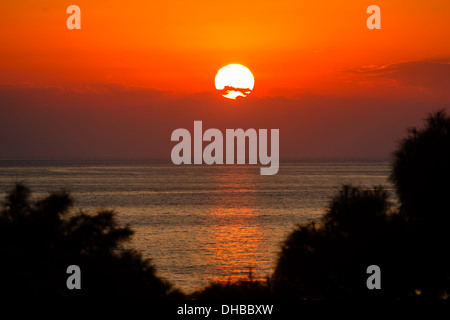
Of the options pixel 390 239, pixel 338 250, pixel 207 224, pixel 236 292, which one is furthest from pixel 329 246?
pixel 207 224

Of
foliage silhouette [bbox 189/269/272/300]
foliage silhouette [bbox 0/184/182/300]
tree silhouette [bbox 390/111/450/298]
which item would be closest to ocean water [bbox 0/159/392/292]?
tree silhouette [bbox 390/111/450/298]

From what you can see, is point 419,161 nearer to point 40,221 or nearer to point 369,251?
point 369,251

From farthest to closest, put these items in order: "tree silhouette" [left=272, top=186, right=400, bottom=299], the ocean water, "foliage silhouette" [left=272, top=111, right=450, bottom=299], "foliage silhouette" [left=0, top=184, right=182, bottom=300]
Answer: the ocean water
"tree silhouette" [left=272, top=186, right=400, bottom=299]
"foliage silhouette" [left=272, top=111, right=450, bottom=299]
"foliage silhouette" [left=0, top=184, right=182, bottom=300]

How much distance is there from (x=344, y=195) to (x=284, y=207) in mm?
92670

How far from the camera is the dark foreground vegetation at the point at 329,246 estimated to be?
18.5m

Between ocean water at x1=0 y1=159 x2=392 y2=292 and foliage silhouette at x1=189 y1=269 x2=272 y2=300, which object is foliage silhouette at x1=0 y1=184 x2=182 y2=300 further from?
ocean water at x1=0 y1=159 x2=392 y2=292

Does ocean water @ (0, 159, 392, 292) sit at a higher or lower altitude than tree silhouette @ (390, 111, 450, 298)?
lower

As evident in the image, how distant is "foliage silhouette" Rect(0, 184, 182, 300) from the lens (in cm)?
1724

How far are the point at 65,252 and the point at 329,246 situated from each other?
9.32 metres

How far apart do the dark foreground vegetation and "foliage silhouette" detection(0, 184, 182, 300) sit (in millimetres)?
32

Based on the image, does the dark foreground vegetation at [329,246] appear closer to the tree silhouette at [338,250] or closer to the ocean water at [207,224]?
the tree silhouette at [338,250]

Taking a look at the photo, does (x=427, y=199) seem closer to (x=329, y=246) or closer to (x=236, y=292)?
(x=329, y=246)
